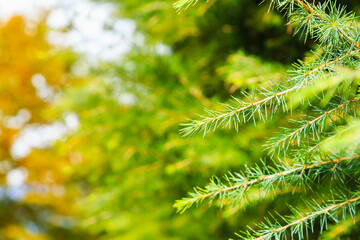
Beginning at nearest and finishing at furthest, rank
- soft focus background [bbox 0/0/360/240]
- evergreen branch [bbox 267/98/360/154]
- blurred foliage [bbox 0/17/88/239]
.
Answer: evergreen branch [bbox 267/98/360/154], soft focus background [bbox 0/0/360/240], blurred foliage [bbox 0/17/88/239]

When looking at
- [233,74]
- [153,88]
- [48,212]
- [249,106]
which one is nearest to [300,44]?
[233,74]

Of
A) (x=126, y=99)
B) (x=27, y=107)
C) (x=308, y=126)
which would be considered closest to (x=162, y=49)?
(x=126, y=99)

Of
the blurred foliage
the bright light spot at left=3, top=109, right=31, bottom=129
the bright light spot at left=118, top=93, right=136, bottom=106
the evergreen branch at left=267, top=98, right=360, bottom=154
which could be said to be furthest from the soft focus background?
the bright light spot at left=3, top=109, right=31, bottom=129

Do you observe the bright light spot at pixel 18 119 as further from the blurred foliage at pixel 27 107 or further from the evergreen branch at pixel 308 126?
the evergreen branch at pixel 308 126

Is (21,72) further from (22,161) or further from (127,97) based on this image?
(127,97)

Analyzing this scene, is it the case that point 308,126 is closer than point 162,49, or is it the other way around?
point 308,126

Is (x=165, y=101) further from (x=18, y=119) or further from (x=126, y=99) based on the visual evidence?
(x=18, y=119)

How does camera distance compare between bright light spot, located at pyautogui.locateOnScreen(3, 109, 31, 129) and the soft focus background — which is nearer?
the soft focus background

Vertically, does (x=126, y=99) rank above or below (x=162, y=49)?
below

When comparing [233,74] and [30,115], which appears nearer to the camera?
[233,74]

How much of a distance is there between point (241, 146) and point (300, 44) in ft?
1.92

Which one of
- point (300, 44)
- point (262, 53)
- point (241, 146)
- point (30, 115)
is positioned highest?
point (30, 115)

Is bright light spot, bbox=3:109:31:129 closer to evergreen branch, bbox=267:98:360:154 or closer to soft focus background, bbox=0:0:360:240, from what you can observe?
soft focus background, bbox=0:0:360:240

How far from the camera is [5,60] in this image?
482 centimetres
